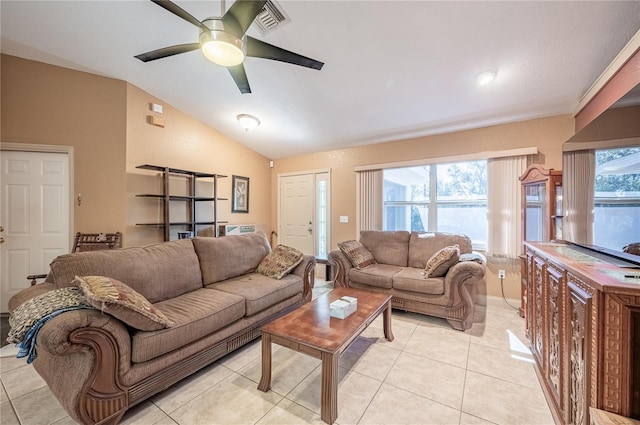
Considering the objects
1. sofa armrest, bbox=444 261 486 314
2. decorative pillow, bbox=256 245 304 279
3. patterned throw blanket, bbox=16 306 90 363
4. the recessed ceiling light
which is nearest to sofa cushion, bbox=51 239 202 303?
patterned throw blanket, bbox=16 306 90 363

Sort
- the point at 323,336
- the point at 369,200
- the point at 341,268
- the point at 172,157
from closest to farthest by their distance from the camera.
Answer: the point at 323,336 < the point at 341,268 < the point at 172,157 < the point at 369,200

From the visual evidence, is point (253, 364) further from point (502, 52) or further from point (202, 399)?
point (502, 52)

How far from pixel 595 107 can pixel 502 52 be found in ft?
3.80

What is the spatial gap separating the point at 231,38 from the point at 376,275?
275 centimetres

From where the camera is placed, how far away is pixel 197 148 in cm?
423

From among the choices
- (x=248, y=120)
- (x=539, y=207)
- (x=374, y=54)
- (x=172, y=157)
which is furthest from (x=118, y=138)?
(x=539, y=207)

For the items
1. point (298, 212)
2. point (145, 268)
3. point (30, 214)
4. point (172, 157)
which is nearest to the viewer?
point (145, 268)

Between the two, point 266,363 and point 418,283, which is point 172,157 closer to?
A: point 266,363

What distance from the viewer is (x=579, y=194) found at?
180cm

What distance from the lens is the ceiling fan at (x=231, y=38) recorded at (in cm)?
162

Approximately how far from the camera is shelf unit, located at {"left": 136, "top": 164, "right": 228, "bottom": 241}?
3582mm

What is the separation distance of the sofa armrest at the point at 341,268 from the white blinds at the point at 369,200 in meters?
1.07

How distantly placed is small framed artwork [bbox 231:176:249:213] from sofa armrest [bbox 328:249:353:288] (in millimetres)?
2404

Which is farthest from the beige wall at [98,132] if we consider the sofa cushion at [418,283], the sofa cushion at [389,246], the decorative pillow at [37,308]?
the sofa cushion at [418,283]
